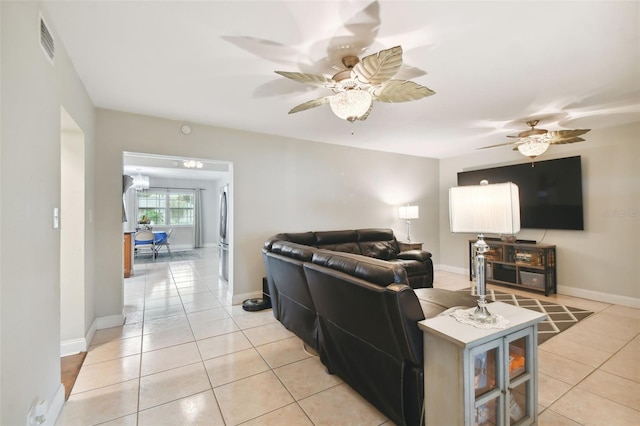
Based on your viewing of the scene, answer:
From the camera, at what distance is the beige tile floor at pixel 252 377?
1801 millimetres

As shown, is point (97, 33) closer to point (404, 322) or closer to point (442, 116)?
point (404, 322)

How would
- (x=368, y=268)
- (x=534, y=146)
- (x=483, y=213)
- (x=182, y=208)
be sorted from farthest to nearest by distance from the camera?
(x=182, y=208) < (x=534, y=146) < (x=368, y=268) < (x=483, y=213)

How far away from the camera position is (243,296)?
160 inches

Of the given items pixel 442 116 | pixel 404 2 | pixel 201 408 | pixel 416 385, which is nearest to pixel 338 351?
pixel 416 385

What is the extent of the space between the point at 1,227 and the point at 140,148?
2.62 meters

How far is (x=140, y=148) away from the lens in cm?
342

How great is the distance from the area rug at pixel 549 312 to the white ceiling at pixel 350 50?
2.22 m

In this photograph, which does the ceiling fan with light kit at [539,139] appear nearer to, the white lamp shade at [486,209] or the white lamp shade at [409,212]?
the white lamp shade at [409,212]

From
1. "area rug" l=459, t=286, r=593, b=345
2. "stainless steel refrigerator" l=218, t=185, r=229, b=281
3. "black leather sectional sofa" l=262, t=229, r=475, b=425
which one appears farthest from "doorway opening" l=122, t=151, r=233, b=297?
"area rug" l=459, t=286, r=593, b=345

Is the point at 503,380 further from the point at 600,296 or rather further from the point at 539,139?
the point at 600,296

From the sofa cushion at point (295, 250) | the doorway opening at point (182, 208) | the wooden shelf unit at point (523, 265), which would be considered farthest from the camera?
the doorway opening at point (182, 208)

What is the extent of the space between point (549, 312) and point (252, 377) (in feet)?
12.4

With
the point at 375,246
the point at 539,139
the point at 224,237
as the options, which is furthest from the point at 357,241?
the point at 539,139

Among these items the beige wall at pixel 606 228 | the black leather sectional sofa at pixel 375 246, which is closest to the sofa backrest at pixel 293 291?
the black leather sectional sofa at pixel 375 246
